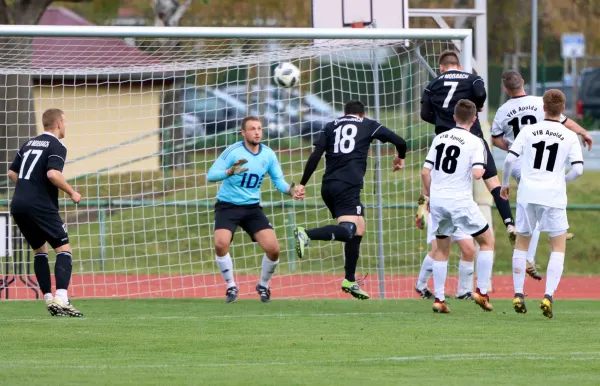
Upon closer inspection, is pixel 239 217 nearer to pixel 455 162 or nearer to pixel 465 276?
pixel 465 276

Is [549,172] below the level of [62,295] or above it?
above

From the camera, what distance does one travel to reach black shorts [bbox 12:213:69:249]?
1129 centimetres

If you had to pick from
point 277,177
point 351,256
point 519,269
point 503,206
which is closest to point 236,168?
point 277,177

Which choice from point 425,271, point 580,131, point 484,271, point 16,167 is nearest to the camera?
point 16,167

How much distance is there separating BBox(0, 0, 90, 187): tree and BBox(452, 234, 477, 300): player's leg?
5.36 meters

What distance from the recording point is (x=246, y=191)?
1320 cm

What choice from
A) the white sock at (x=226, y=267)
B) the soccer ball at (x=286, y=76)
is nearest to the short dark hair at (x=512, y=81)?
the soccer ball at (x=286, y=76)

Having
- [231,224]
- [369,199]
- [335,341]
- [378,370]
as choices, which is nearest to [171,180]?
[369,199]

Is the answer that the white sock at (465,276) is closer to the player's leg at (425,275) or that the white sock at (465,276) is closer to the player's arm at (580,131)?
the player's leg at (425,275)

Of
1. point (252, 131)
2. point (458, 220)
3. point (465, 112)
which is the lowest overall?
point (458, 220)

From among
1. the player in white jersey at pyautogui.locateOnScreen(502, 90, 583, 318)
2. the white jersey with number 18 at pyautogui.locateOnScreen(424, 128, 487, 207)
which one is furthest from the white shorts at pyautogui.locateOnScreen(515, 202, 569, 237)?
the white jersey with number 18 at pyautogui.locateOnScreen(424, 128, 487, 207)

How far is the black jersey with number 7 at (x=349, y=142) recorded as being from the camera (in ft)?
42.9

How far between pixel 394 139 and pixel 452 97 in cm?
75

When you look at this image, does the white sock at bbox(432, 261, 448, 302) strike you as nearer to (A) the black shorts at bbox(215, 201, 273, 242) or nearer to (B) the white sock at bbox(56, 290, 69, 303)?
(A) the black shorts at bbox(215, 201, 273, 242)
